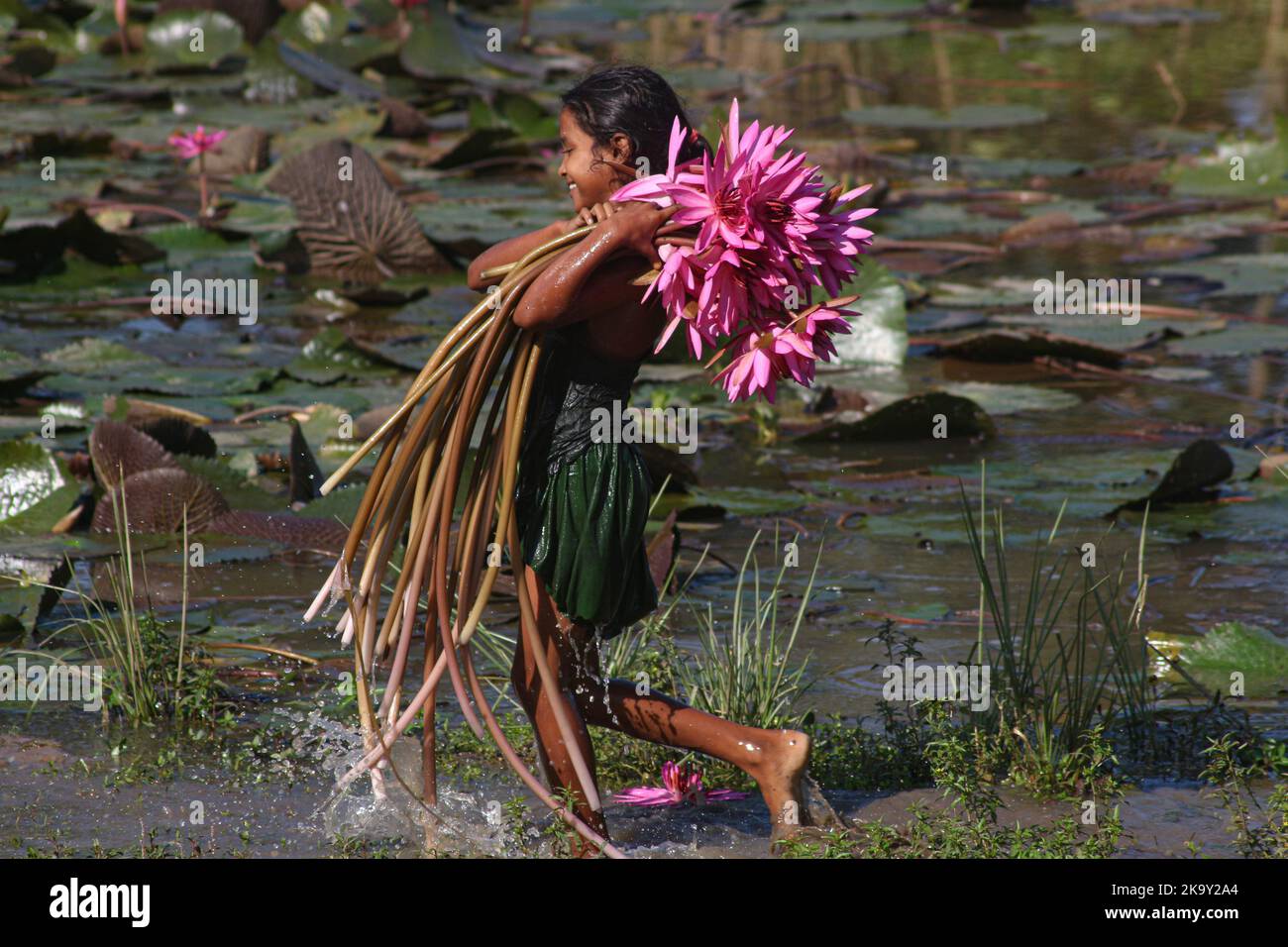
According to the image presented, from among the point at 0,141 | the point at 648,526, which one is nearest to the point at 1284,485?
the point at 648,526

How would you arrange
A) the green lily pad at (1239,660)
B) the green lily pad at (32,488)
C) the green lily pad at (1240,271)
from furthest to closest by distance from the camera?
the green lily pad at (1240,271), the green lily pad at (32,488), the green lily pad at (1239,660)

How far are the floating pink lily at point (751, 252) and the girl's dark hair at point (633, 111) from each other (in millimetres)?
96

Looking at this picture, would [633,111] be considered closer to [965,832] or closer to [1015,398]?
[965,832]

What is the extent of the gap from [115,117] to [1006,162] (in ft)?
18.8

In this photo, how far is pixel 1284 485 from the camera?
207 inches

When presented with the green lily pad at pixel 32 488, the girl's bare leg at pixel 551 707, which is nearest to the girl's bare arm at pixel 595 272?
the girl's bare leg at pixel 551 707

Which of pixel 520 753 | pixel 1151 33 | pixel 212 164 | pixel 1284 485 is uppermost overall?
pixel 1151 33

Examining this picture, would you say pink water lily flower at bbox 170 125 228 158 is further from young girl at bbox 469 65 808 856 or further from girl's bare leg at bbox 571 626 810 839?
girl's bare leg at bbox 571 626 810 839

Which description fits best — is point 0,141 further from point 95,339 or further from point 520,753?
point 520,753

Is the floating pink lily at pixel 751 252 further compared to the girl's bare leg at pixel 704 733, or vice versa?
the girl's bare leg at pixel 704 733

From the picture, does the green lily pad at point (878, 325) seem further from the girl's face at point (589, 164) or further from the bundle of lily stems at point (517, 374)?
the girl's face at point (589, 164)

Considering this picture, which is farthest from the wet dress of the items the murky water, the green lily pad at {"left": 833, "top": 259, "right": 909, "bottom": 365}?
the green lily pad at {"left": 833, "top": 259, "right": 909, "bottom": 365}

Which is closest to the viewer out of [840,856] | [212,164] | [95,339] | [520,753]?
[840,856]

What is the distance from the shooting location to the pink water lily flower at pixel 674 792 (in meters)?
3.50
